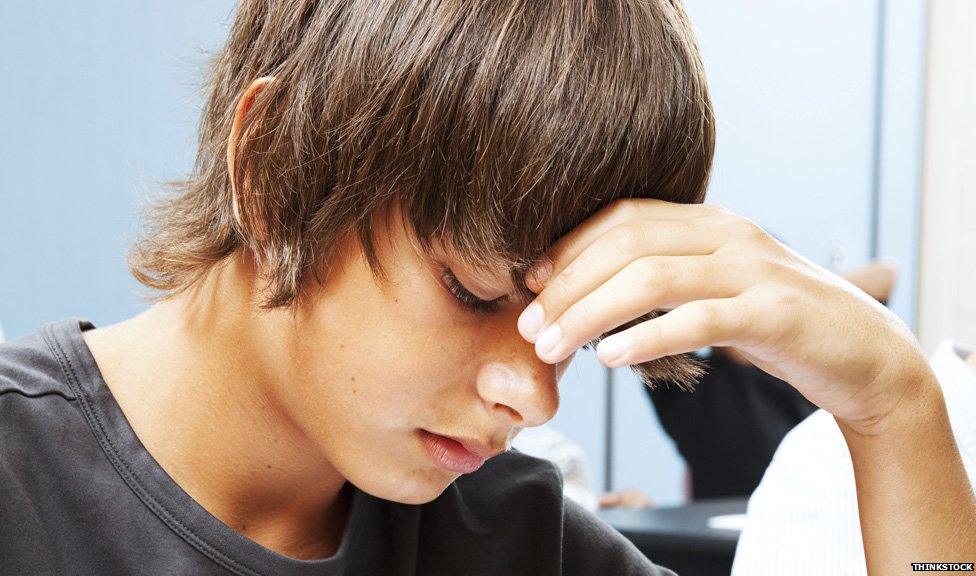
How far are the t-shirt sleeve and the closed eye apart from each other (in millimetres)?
393

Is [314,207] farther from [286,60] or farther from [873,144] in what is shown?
[873,144]

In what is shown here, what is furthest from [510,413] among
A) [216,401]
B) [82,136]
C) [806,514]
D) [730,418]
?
[730,418]

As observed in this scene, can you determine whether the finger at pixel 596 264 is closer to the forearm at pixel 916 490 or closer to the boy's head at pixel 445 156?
the boy's head at pixel 445 156

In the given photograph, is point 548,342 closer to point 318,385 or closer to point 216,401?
point 318,385

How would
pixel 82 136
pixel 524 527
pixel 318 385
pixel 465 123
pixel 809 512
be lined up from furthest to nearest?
pixel 82 136
pixel 809 512
pixel 524 527
pixel 318 385
pixel 465 123

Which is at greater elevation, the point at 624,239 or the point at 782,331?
the point at 624,239

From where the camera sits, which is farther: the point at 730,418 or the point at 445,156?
the point at 730,418

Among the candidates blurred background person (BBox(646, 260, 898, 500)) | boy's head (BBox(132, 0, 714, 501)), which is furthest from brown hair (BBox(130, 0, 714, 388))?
blurred background person (BBox(646, 260, 898, 500))

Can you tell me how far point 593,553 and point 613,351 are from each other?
16.9 inches

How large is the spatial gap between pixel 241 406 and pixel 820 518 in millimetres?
702

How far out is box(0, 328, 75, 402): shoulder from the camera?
88 cm

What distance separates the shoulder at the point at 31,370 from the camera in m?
0.88

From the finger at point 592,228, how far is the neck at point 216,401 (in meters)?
0.25

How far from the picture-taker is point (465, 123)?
30.0 inches
